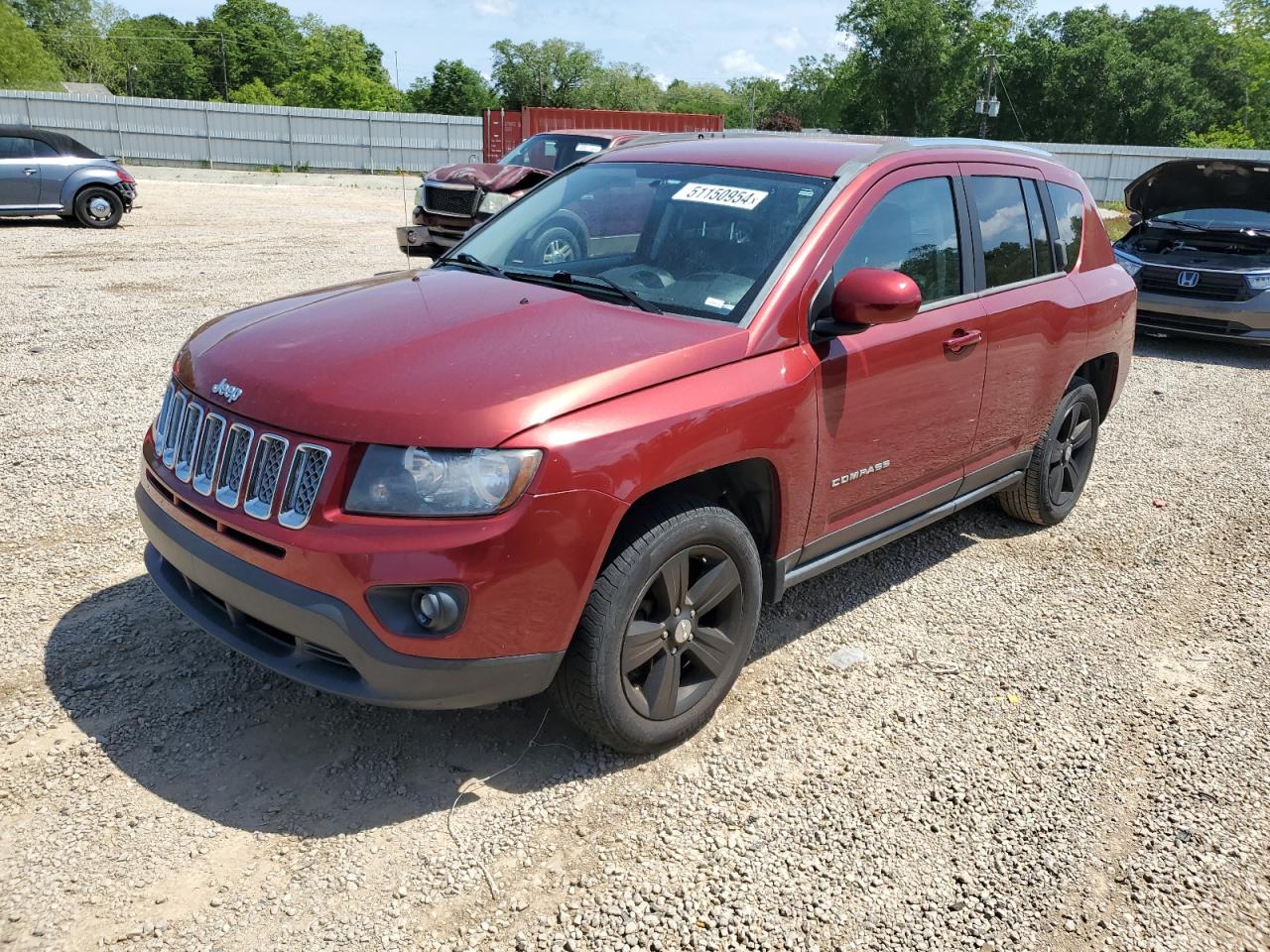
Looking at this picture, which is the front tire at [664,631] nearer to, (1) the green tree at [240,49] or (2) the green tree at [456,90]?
(2) the green tree at [456,90]

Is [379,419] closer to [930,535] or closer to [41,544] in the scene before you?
[41,544]

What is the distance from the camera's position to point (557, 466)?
2682 mm

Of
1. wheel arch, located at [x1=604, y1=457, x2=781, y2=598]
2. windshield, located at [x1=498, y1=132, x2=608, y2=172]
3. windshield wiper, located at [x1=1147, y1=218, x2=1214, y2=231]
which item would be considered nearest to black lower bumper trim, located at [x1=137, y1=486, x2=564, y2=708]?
wheel arch, located at [x1=604, y1=457, x2=781, y2=598]

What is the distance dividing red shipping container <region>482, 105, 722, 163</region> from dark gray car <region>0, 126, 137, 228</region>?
13612 millimetres

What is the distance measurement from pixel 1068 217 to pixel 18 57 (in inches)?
2248

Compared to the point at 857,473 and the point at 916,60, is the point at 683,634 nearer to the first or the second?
the point at 857,473

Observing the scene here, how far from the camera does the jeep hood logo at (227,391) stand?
2.96 metres

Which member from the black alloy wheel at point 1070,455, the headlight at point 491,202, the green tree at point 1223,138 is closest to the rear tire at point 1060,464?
the black alloy wheel at point 1070,455

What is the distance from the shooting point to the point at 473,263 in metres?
4.12

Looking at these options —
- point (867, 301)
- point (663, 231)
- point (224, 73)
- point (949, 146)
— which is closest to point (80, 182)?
point (663, 231)

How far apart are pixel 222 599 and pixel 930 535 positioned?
367cm

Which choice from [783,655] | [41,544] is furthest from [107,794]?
[783,655]

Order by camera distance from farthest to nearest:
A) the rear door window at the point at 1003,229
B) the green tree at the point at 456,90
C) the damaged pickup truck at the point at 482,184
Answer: the green tree at the point at 456,90, the damaged pickup truck at the point at 482,184, the rear door window at the point at 1003,229

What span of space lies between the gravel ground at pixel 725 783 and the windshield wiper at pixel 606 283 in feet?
4.69
